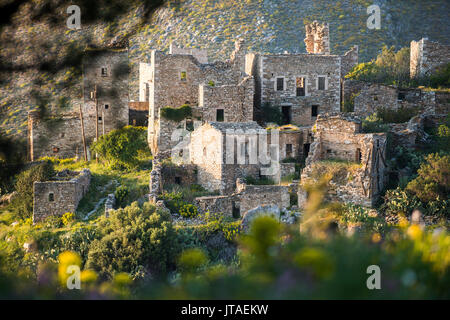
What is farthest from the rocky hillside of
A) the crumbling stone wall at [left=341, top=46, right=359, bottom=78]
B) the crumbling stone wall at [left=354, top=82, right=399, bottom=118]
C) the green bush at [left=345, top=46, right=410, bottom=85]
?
the crumbling stone wall at [left=354, top=82, right=399, bottom=118]

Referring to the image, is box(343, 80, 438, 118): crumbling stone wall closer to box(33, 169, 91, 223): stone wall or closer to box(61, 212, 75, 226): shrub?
box(33, 169, 91, 223): stone wall

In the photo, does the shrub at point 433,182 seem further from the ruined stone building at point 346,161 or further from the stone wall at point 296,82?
the stone wall at point 296,82

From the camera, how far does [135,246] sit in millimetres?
22391

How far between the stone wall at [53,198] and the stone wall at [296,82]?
34.7 ft

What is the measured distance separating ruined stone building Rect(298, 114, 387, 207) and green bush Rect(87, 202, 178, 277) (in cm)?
543

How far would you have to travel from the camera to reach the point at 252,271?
7.12 metres

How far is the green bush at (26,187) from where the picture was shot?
92.7 feet

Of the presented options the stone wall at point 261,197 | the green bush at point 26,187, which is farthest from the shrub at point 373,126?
the green bush at point 26,187

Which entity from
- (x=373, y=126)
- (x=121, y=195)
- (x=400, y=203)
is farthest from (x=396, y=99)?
(x=121, y=195)

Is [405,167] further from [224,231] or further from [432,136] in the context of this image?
[224,231]

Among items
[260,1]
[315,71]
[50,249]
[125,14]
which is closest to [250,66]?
[315,71]

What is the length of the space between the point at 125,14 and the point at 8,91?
267cm

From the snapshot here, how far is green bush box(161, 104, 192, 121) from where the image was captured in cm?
3091

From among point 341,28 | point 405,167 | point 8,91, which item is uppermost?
point 341,28
